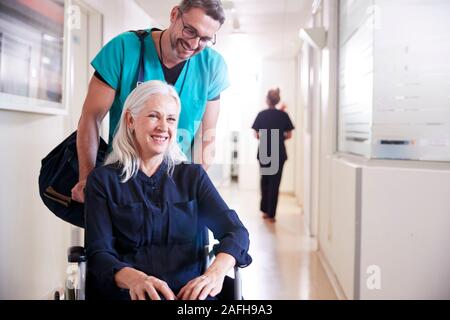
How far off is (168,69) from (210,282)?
23.8 inches

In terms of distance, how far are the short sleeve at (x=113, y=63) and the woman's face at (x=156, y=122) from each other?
0.45 feet

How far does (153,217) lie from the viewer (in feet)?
4.07

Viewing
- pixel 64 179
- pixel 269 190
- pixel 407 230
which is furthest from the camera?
pixel 407 230

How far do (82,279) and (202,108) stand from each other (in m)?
0.60

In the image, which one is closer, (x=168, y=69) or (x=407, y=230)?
(x=168, y=69)

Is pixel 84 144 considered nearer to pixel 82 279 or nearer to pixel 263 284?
pixel 82 279

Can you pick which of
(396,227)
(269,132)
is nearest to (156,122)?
(269,132)

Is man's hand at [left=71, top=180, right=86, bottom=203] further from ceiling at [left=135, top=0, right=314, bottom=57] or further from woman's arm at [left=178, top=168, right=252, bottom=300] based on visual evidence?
ceiling at [left=135, top=0, right=314, bottom=57]

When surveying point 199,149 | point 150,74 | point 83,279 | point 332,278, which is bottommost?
point 332,278

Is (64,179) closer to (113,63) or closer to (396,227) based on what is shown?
(113,63)

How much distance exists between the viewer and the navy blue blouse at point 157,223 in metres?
1.21

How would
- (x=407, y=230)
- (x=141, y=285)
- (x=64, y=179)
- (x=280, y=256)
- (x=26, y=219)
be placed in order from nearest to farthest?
(x=141, y=285), (x=64, y=179), (x=26, y=219), (x=407, y=230), (x=280, y=256)

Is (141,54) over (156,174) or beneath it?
over

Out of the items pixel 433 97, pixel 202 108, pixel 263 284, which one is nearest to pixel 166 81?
pixel 202 108
